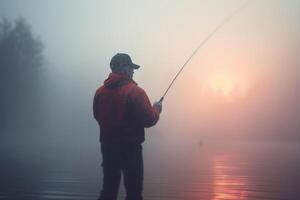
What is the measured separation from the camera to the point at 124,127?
504 cm

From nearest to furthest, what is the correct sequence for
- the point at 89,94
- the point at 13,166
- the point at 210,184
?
the point at 210,184 < the point at 13,166 < the point at 89,94

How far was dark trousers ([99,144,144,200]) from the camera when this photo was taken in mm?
5043

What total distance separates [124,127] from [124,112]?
0.48ft

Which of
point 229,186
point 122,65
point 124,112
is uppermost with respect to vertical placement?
point 122,65

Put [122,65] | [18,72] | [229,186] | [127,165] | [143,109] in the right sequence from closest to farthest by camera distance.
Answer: [143,109]
[127,165]
[122,65]
[229,186]
[18,72]

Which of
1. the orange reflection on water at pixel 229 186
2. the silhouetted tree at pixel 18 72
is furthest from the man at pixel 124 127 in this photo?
the silhouetted tree at pixel 18 72

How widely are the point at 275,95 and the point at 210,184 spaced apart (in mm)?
163052

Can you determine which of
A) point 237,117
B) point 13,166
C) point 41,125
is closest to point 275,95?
point 237,117

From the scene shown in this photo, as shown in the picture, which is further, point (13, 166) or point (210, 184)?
point (13, 166)

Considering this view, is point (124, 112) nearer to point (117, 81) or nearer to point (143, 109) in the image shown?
point (143, 109)

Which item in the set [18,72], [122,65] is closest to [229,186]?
[122,65]

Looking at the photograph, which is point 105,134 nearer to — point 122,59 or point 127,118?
point 127,118

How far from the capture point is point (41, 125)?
57844 millimetres

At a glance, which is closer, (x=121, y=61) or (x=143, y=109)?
(x=143, y=109)
